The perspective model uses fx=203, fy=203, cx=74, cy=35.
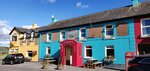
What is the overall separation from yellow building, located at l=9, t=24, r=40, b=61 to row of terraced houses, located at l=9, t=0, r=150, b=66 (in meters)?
0.90

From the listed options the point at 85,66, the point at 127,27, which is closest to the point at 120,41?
the point at 127,27

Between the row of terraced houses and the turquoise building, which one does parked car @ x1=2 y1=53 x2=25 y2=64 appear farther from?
the turquoise building

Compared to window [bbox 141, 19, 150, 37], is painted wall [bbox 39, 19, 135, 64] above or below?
below

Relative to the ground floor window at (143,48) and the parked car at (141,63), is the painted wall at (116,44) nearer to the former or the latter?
the ground floor window at (143,48)

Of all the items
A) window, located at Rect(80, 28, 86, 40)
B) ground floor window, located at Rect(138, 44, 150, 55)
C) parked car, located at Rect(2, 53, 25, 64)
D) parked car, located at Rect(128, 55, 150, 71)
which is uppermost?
window, located at Rect(80, 28, 86, 40)

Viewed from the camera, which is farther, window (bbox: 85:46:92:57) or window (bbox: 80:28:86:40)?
window (bbox: 80:28:86:40)

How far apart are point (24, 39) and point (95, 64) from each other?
61.5ft

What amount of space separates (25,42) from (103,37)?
17804 mm

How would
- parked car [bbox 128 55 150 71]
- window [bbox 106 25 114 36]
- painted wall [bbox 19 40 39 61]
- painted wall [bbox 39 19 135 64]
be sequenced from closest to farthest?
parked car [bbox 128 55 150 71] < painted wall [bbox 39 19 135 64] < window [bbox 106 25 114 36] < painted wall [bbox 19 40 39 61]

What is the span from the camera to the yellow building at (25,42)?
113 ft

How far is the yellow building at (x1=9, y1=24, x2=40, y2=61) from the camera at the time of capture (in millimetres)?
34406

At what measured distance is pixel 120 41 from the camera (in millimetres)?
22375

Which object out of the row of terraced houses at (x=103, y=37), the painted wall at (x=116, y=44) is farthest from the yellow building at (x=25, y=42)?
the painted wall at (x=116, y=44)

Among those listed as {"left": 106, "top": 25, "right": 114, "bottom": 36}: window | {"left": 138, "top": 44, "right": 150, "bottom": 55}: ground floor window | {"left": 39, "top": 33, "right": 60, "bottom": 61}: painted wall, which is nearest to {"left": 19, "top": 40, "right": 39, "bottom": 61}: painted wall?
{"left": 39, "top": 33, "right": 60, "bottom": 61}: painted wall
